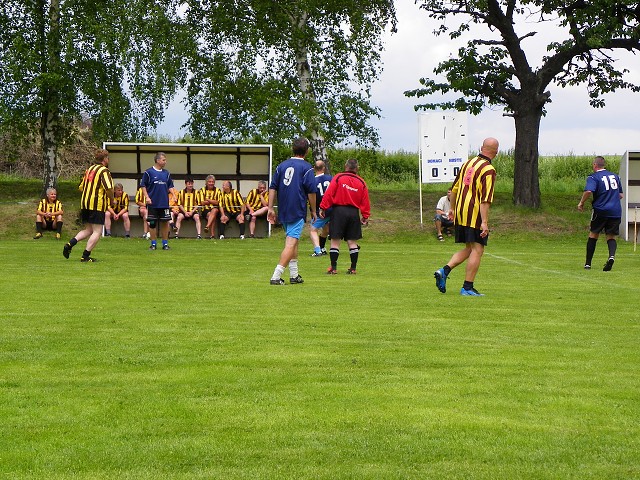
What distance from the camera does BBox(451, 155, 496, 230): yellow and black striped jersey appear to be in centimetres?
1392

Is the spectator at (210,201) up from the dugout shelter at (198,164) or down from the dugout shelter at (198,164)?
down

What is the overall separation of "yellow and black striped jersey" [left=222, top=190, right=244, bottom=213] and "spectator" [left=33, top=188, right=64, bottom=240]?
14.2ft

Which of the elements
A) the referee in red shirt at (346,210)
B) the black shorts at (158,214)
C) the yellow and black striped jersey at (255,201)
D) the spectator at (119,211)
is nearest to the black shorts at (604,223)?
the referee in red shirt at (346,210)

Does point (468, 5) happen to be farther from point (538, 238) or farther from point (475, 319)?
point (475, 319)

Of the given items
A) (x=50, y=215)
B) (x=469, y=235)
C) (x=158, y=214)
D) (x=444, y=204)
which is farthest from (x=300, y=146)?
(x=50, y=215)

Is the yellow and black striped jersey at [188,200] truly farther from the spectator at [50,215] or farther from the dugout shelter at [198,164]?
the spectator at [50,215]

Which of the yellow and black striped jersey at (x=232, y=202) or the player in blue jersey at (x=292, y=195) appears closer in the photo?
the player in blue jersey at (x=292, y=195)

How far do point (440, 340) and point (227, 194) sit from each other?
22491 millimetres

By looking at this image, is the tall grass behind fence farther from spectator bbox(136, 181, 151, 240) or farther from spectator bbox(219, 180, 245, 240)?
spectator bbox(136, 181, 151, 240)

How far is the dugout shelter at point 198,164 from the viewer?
1357 inches

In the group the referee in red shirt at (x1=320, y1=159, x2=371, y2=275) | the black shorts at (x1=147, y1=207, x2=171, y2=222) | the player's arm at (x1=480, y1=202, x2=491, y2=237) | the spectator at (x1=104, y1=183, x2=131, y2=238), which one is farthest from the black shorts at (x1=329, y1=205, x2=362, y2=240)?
the spectator at (x1=104, y1=183, x2=131, y2=238)

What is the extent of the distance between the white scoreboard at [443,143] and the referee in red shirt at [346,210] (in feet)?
47.6

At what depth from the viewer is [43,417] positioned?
6.17 meters

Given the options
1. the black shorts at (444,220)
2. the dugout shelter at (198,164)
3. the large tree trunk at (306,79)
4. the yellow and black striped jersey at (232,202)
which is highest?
the large tree trunk at (306,79)
